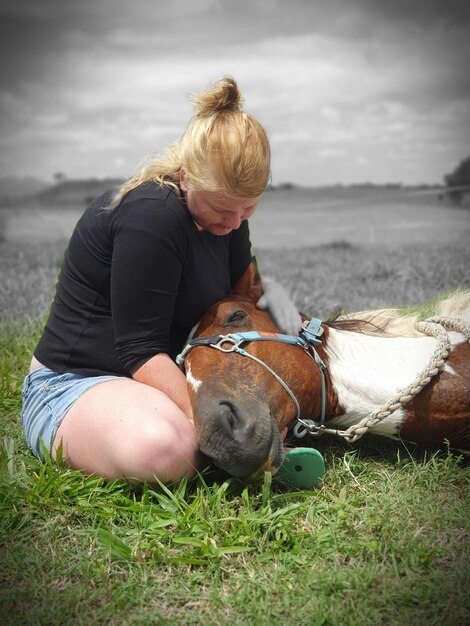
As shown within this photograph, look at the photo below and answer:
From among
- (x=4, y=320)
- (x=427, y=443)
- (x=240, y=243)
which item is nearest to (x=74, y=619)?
(x=427, y=443)

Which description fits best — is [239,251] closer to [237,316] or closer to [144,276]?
[237,316]

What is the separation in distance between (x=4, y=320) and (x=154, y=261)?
301cm

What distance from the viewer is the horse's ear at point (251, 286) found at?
9.89ft

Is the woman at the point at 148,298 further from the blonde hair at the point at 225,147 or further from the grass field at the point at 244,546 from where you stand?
the grass field at the point at 244,546

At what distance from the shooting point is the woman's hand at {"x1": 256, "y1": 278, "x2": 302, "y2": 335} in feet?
9.36

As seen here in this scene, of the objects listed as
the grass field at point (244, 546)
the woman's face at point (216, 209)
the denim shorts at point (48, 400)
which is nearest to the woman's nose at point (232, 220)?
the woman's face at point (216, 209)

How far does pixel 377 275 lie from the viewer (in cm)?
677

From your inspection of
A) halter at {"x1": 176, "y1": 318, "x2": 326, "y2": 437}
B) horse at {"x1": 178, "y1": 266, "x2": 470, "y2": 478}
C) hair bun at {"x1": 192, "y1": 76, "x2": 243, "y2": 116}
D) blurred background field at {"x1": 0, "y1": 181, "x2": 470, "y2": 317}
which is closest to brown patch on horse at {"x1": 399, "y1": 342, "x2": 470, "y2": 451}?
horse at {"x1": 178, "y1": 266, "x2": 470, "y2": 478}

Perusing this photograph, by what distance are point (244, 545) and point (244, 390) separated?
63 cm

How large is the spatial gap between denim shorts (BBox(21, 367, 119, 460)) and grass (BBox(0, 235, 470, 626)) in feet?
0.42

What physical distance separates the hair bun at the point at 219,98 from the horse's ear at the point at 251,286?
73cm

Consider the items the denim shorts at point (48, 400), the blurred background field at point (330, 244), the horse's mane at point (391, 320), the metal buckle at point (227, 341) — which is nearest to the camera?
the metal buckle at point (227, 341)

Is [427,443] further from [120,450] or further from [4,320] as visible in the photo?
[4,320]

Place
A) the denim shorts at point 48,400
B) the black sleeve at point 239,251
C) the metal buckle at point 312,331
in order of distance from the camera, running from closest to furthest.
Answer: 1. the metal buckle at point 312,331
2. the denim shorts at point 48,400
3. the black sleeve at point 239,251
